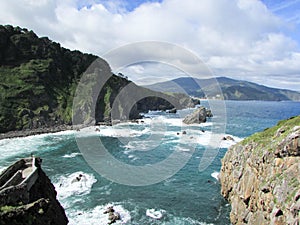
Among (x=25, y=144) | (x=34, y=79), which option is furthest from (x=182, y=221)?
(x=34, y=79)

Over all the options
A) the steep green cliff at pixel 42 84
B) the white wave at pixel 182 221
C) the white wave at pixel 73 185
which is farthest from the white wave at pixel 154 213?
the steep green cliff at pixel 42 84

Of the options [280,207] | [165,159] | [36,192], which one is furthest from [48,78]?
[280,207]

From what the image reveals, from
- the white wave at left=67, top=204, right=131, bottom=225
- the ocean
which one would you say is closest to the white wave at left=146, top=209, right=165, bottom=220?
the ocean

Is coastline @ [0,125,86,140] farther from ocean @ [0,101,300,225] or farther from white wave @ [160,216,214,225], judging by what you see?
white wave @ [160,216,214,225]

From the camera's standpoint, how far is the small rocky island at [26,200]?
1592 cm

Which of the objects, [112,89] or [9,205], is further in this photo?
[112,89]

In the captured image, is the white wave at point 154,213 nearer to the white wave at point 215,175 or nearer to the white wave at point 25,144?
the white wave at point 215,175

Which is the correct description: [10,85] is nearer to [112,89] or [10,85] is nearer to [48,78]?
[48,78]

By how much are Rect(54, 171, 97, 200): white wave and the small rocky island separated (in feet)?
63.6

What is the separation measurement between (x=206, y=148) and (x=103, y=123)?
2461 inches

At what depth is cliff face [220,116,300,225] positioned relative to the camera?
21.6m

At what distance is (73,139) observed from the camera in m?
86.8

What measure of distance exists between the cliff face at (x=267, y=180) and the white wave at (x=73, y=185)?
25631 mm

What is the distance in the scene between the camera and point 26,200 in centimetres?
1888
